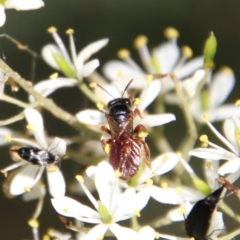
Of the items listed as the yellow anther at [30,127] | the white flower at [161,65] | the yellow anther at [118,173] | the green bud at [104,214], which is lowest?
the green bud at [104,214]

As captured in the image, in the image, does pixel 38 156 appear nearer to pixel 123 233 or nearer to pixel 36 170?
pixel 36 170

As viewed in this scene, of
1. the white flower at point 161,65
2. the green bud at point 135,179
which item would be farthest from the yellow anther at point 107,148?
the white flower at point 161,65

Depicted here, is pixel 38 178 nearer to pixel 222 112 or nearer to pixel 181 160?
pixel 181 160

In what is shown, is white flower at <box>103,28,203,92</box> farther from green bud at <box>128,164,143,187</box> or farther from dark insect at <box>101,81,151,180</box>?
green bud at <box>128,164,143,187</box>

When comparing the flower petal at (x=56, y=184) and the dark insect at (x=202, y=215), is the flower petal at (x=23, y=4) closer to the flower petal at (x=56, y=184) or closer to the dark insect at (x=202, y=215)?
the flower petal at (x=56, y=184)

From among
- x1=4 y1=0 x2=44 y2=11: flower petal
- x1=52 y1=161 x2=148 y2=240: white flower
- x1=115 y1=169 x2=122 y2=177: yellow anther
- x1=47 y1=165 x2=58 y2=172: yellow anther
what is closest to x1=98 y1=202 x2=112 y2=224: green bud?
x1=52 y1=161 x2=148 y2=240: white flower

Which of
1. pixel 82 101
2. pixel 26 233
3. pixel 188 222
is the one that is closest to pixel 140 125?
pixel 188 222
